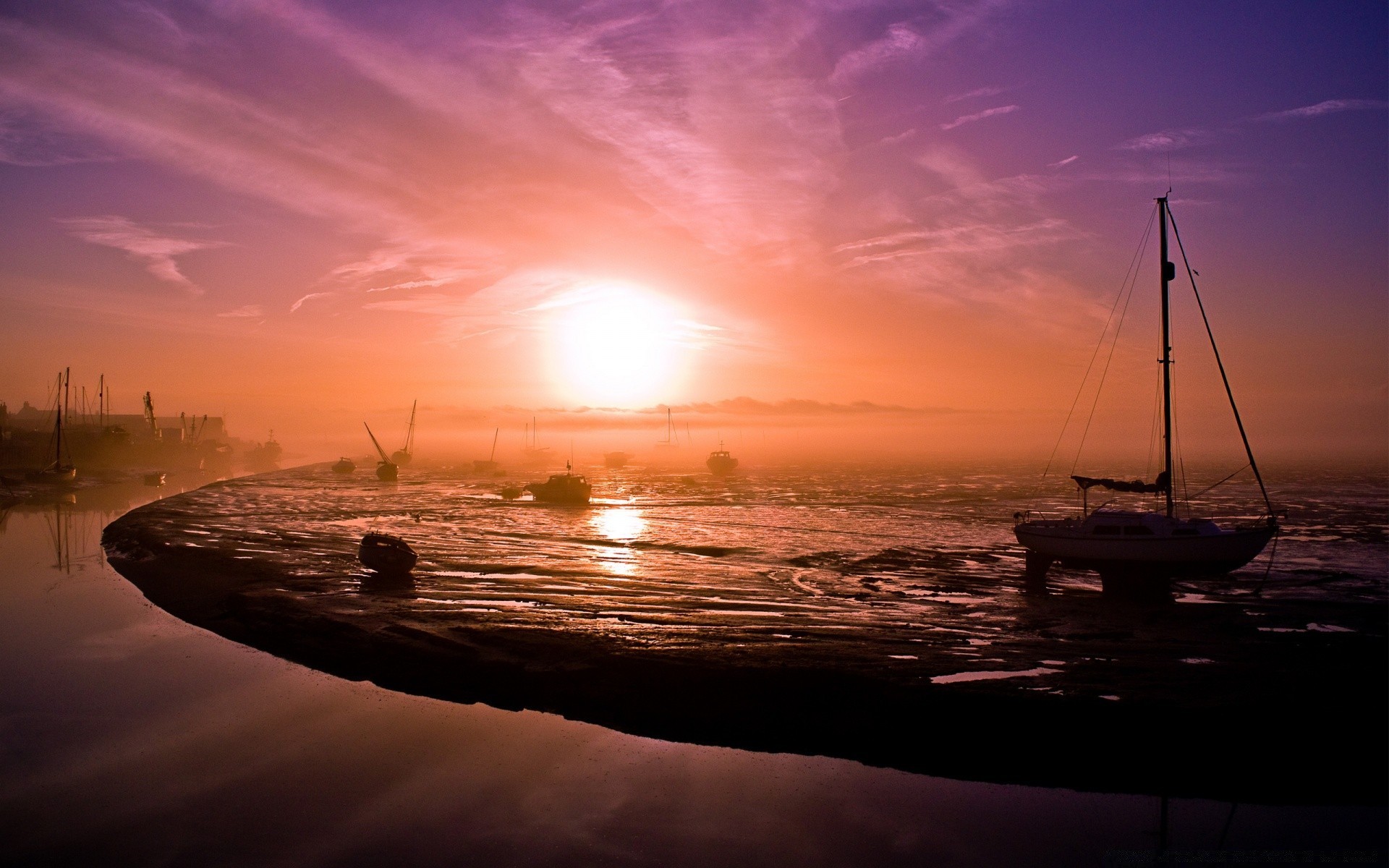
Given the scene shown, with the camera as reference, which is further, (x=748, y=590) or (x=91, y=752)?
(x=748, y=590)

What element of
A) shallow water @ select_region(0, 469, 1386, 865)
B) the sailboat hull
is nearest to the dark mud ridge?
shallow water @ select_region(0, 469, 1386, 865)

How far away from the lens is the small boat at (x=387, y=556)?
41406mm

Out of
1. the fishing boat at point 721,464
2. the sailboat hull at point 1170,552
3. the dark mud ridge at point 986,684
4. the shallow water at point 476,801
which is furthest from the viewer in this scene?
the fishing boat at point 721,464

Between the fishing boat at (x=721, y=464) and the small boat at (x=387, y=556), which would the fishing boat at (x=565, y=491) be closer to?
the small boat at (x=387, y=556)

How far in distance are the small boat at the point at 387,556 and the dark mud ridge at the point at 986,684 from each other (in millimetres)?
4827

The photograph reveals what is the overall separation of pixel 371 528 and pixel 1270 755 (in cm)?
6674

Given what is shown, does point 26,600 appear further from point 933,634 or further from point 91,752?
point 933,634

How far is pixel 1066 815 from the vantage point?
17938 mm

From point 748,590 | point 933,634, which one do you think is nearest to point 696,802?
point 933,634

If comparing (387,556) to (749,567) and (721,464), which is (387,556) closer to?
(749,567)

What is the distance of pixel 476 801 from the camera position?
18.7 metres

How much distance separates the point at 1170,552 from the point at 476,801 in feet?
112

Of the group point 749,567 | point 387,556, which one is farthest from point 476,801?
point 749,567

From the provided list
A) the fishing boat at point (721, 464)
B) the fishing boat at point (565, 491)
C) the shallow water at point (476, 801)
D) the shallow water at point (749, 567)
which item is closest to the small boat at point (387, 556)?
the shallow water at point (749, 567)
